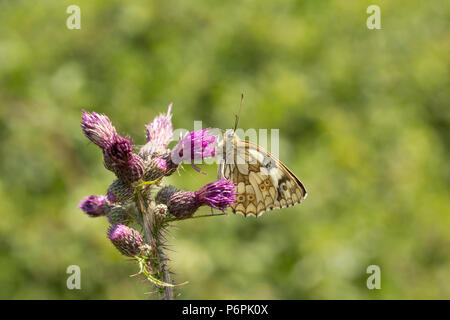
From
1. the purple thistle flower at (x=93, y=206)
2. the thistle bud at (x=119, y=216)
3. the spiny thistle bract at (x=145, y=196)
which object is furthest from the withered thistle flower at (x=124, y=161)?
the purple thistle flower at (x=93, y=206)

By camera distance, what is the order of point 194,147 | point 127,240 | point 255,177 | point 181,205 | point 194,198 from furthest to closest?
1. point 255,177
2. point 194,147
3. point 194,198
4. point 181,205
5. point 127,240

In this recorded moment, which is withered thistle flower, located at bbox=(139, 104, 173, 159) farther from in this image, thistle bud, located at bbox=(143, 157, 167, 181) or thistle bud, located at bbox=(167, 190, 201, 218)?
thistle bud, located at bbox=(167, 190, 201, 218)

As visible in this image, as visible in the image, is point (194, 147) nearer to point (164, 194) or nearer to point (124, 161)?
point (164, 194)

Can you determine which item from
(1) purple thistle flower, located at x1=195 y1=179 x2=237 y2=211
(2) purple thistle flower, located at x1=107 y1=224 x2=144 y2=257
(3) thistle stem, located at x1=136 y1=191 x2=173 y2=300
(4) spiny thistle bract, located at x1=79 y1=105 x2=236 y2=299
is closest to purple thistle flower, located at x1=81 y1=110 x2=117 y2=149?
(4) spiny thistle bract, located at x1=79 y1=105 x2=236 y2=299

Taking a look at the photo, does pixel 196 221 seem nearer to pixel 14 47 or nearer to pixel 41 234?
pixel 41 234

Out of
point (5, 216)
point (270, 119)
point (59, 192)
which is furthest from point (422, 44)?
point (5, 216)

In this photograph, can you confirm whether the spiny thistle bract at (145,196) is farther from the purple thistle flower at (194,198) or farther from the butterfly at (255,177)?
the butterfly at (255,177)

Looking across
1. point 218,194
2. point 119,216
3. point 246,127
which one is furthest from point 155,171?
point 246,127
